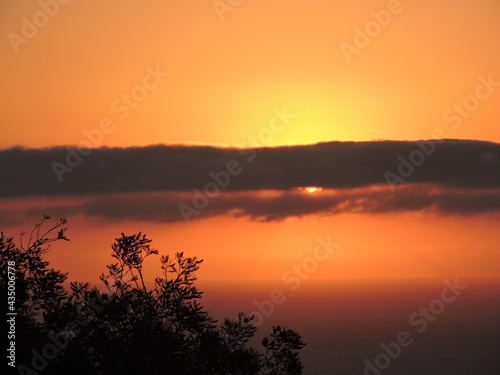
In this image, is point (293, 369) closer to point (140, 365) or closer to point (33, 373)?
point (140, 365)

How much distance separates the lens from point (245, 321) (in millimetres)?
33062

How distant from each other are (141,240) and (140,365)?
6430mm

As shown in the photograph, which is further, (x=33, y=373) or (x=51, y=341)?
(x=51, y=341)

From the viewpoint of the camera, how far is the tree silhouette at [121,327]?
28719 millimetres

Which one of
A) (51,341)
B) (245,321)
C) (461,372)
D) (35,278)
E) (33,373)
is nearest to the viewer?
(33,373)

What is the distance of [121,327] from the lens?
30.4 m

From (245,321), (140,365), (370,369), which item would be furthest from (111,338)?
(370,369)

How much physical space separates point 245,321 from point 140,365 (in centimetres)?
629

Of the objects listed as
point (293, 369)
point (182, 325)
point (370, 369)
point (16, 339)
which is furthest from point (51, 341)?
point (370, 369)

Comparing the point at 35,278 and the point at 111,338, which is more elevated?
the point at 35,278

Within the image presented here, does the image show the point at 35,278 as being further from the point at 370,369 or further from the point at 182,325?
the point at 370,369

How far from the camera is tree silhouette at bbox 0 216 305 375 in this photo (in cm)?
2872

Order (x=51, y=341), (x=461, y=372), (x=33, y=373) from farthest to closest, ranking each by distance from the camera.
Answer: (x=461, y=372) < (x=51, y=341) < (x=33, y=373)

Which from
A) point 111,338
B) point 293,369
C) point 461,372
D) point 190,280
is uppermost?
point 461,372
